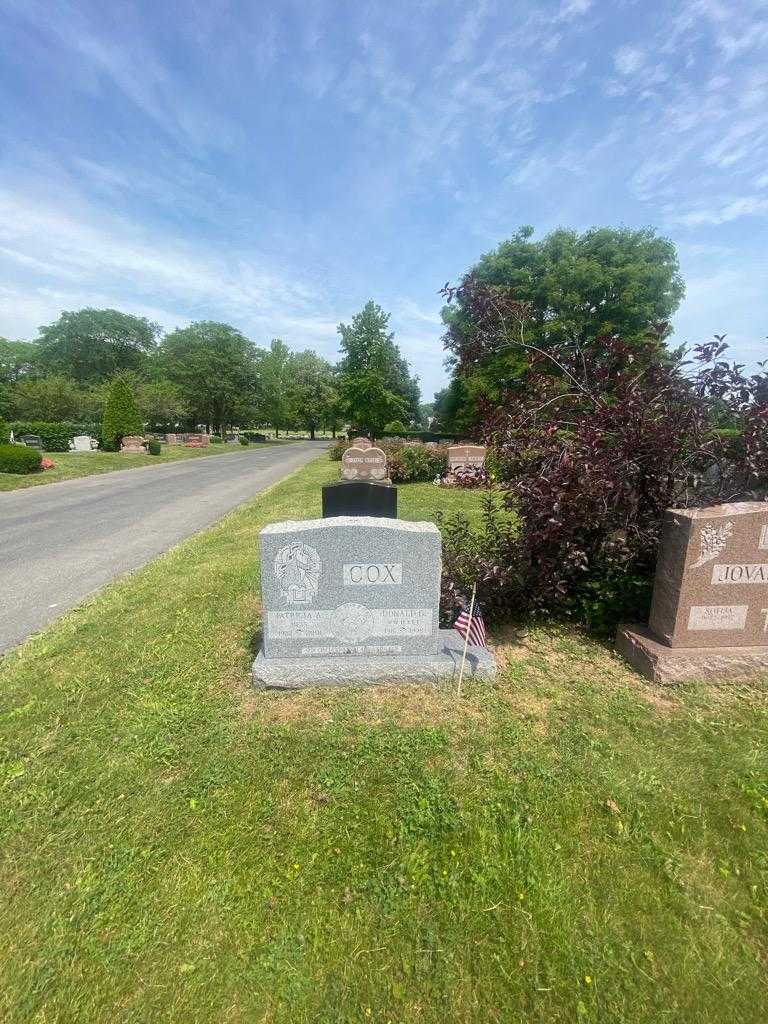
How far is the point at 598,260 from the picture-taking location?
27.3 meters

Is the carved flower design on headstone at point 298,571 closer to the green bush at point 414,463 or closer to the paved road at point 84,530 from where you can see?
the paved road at point 84,530

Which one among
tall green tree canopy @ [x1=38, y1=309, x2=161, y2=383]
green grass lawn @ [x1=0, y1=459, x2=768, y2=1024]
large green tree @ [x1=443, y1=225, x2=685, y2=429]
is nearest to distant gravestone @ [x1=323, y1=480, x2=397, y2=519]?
green grass lawn @ [x1=0, y1=459, x2=768, y2=1024]

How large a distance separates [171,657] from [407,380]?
5254 cm

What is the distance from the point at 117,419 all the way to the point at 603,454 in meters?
30.1

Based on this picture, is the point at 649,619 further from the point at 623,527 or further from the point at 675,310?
the point at 675,310

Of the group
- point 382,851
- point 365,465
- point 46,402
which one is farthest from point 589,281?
point 46,402

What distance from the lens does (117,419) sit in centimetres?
2689

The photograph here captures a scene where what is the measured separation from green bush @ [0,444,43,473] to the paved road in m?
1.86

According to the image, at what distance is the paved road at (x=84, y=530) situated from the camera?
18.1 feet

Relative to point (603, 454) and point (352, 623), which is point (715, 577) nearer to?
point (603, 454)

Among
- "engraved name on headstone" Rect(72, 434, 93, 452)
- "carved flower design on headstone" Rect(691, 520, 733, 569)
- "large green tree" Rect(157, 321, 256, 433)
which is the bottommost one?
"engraved name on headstone" Rect(72, 434, 93, 452)

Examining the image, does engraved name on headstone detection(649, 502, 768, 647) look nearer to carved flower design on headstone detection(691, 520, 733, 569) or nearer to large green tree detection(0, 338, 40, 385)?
carved flower design on headstone detection(691, 520, 733, 569)

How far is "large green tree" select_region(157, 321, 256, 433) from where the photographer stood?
161 ft

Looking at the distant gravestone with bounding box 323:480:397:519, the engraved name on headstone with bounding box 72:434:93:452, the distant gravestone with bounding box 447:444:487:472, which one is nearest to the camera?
the distant gravestone with bounding box 323:480:397:519
